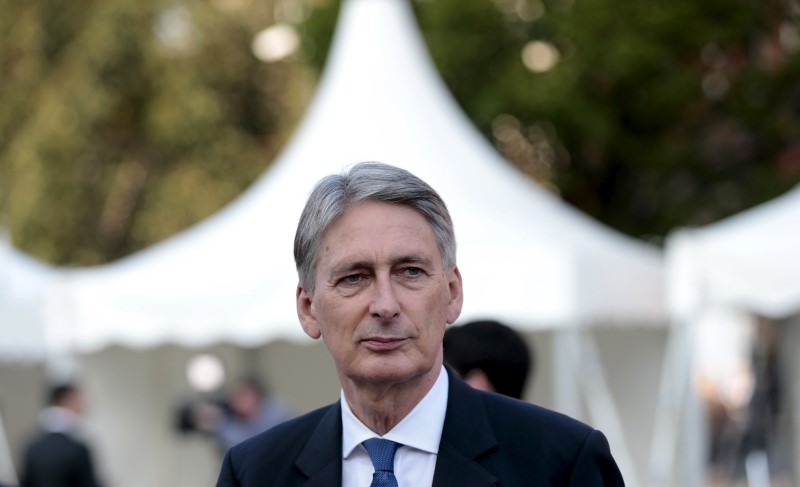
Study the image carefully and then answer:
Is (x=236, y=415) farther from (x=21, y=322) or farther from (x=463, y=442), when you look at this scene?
(x=463, y=442)

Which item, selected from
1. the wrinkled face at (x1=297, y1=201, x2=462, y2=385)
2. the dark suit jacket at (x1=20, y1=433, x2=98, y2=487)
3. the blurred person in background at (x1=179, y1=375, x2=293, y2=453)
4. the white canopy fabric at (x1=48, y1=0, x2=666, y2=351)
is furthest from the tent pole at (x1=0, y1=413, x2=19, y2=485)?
the wrinkled face at (x1=297, y1=201, x2=462, y2=385)

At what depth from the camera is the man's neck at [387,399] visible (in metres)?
2.48

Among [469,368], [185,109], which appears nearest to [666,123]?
[185,109]

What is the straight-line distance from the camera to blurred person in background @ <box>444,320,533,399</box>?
13.8 feet

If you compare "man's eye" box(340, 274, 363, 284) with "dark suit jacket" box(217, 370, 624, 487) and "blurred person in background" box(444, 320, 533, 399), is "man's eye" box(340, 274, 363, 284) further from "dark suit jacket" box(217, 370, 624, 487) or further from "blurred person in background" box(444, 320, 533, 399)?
"blurred person in background" box(444, 320, 533, 399)

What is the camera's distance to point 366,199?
2.47 metres

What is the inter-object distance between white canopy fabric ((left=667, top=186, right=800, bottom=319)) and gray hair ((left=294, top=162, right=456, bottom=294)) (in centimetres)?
733

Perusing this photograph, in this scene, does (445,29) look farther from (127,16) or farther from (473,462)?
(473,462)

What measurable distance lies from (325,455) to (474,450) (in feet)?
0.84

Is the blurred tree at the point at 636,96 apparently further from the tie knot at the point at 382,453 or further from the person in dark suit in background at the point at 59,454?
the tie knot at the point at 382,453

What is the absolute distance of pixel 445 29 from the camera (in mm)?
21422

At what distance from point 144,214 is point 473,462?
25999 mm

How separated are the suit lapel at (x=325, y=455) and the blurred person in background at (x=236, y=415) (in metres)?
8.19

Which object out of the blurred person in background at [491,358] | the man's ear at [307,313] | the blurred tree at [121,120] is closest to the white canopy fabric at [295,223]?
the blurred person in background at [491,358]
